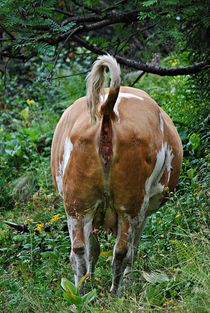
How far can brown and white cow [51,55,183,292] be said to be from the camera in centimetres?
570

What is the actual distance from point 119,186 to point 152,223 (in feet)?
7.23

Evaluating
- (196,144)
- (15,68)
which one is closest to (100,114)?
(196,144)

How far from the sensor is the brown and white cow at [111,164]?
224 inches

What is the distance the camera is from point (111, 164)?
225 inches

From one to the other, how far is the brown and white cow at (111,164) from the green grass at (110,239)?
290 millimetres

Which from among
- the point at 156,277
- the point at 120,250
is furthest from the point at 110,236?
the point at 156,277

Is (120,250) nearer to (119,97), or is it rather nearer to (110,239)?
(119,97)

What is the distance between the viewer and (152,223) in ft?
26.0

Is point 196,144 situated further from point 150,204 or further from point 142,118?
point 142,118

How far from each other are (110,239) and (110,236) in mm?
30

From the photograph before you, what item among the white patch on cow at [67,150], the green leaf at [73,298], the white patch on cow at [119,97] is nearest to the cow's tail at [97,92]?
the white patch on cow at [119,97]

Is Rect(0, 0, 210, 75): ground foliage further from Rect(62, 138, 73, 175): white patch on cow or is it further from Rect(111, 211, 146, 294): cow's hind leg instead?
Rect(111, 211, 146, 294): cow's hind leg

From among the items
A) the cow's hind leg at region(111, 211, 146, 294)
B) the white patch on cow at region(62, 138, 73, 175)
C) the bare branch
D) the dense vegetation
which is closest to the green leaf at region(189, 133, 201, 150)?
the dense vegetation

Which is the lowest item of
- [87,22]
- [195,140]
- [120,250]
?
[195,140]
